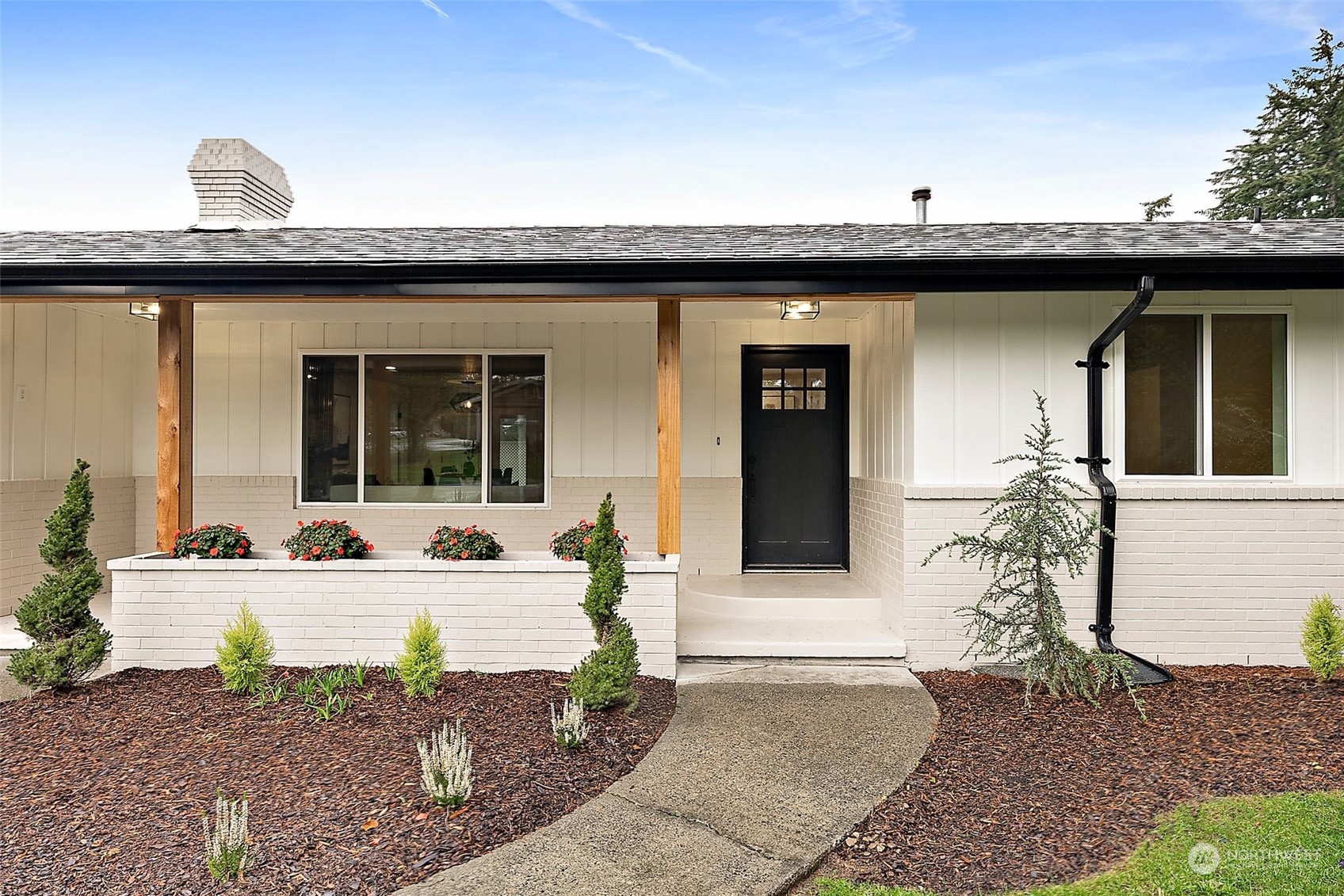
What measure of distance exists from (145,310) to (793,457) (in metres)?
5.72

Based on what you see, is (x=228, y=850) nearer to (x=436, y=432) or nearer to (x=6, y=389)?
(x=436, y=432)

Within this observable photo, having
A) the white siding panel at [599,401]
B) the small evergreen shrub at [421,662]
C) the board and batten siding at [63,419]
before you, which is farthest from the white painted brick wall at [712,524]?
the board and batten siding at [63,419]

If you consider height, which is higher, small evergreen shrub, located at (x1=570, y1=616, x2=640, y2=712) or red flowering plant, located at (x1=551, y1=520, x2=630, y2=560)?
red flowering plant, located at (x1=551, y1=520, x2=630, y2=560)

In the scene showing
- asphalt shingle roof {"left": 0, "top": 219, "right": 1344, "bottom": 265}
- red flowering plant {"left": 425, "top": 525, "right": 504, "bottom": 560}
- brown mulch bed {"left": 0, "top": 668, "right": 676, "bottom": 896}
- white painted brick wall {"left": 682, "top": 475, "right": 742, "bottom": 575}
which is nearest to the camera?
brown mulch bed {"left": 0, "top": 668, "right": 676, "bottom": 896}

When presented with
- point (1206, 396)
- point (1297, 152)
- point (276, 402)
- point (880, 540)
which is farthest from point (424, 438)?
point (1297, 152)

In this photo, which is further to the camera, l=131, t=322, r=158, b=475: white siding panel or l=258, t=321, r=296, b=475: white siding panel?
l=131, t=322, r=158, b=475: white siding panel

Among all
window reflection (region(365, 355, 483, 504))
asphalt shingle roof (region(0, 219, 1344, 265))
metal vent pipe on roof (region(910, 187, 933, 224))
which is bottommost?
window reflection (region(365, 355, 483, 504))

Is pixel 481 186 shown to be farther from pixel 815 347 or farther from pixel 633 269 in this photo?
pixel 633 269

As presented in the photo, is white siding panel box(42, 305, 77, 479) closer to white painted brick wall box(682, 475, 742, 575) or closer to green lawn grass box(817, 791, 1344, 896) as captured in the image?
white painted brick wall box(682, 475, 742, 575)

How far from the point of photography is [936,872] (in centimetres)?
267

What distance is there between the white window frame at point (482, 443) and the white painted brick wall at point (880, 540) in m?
2.83

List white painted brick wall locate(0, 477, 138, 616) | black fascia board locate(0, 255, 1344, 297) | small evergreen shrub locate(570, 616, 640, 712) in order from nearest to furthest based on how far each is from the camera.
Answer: small evergreen shrub locate(570, 616, 640, 712)
black fascia board locate(0, 255, 1344, 297)
white painted brick wall locate(0, 477, 138, 616)

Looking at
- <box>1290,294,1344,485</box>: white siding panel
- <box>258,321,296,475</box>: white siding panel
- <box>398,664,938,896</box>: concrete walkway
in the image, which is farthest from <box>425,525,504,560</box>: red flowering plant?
<box>1290,294,1344,485</box>: white siding panel

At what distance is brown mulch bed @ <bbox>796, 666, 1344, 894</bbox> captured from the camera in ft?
9.05
